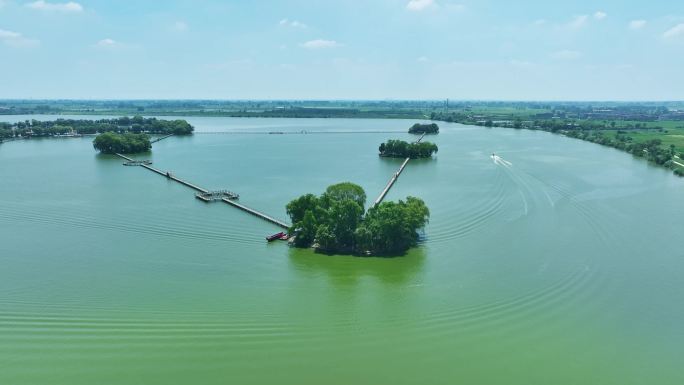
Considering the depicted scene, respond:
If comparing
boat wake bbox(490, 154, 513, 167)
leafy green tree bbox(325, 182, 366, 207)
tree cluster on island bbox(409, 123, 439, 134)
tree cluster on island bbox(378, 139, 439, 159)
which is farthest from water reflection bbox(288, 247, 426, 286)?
tree cluster on island bbox(409, 123, 439, 134)

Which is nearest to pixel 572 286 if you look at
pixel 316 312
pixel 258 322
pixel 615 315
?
pixel 615 315

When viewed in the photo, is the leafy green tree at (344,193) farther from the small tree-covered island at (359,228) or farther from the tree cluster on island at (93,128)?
the tree cluster on island at (93,128)

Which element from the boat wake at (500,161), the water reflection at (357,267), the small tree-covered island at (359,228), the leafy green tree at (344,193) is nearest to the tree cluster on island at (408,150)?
the boat wake at (500,161)

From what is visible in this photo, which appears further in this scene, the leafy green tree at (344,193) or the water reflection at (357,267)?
the leafy green tree at (344,193)

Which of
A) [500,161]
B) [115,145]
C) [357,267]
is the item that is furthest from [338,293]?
[115,145]

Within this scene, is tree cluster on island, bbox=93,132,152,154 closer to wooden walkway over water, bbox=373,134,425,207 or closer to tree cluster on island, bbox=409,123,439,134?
wooden walkway over water, bbox=373,134,425,207

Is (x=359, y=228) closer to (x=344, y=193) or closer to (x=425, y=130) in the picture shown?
(x=344, y=193)

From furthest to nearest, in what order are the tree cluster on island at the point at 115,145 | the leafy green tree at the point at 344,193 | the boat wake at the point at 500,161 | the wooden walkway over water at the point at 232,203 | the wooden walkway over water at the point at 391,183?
1. the tree cluster on island at the point at 115,145
2. the boat wake at the point at 500,161
3. the wooden walkway over water at the point at 391,183
4. the wooden walkway over water at the point at 232,203
5. the leafy green tree at the point at 344,193
